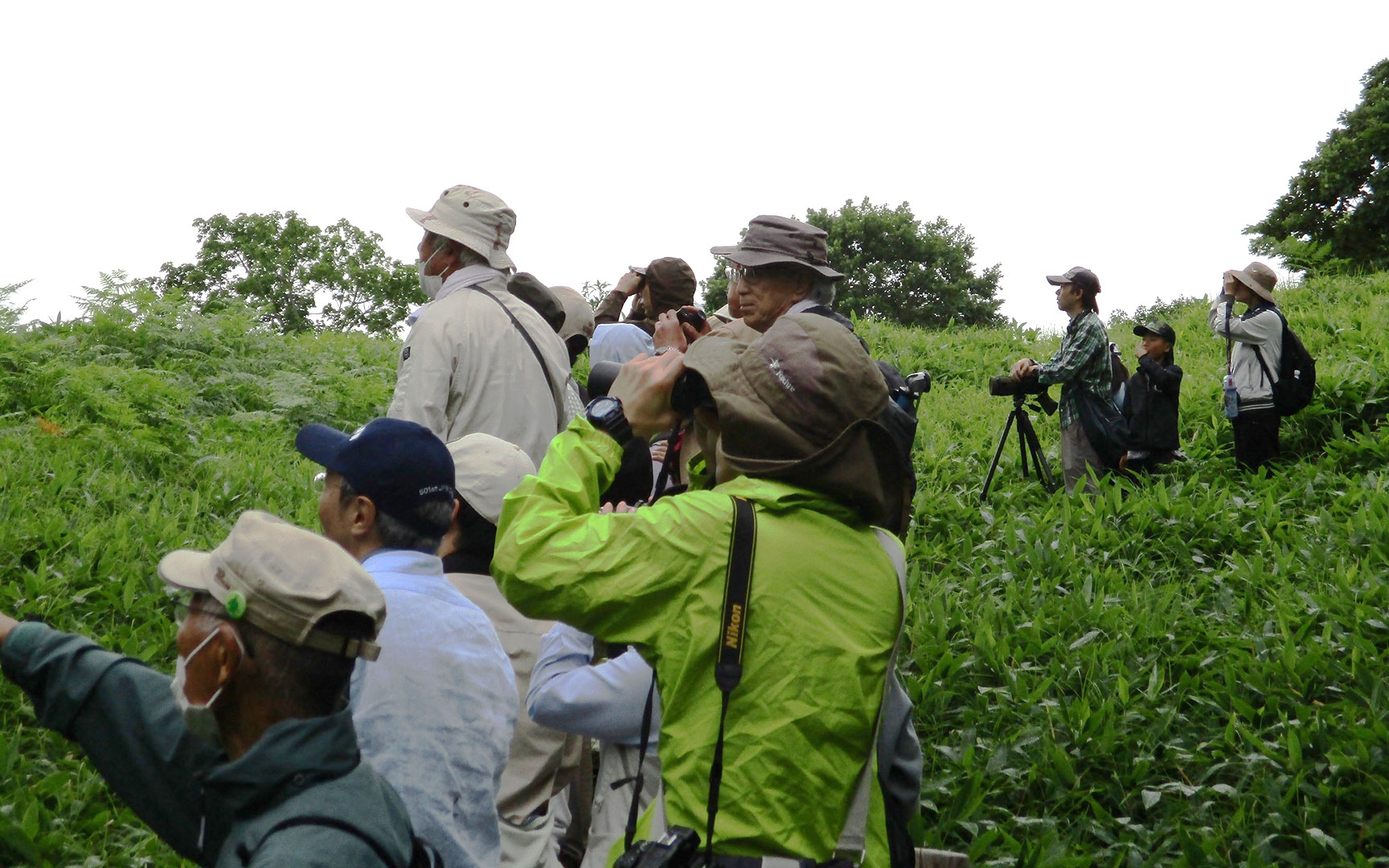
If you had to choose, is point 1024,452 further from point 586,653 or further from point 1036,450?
point 586,653

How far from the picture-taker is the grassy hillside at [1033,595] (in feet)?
15.5

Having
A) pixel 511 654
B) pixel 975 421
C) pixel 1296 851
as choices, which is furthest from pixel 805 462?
pixel 975 421

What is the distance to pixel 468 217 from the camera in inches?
180

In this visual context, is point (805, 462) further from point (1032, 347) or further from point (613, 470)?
point (1032, 347)

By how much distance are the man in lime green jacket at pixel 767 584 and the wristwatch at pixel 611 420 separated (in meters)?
0.10

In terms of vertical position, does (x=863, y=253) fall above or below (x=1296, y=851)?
above

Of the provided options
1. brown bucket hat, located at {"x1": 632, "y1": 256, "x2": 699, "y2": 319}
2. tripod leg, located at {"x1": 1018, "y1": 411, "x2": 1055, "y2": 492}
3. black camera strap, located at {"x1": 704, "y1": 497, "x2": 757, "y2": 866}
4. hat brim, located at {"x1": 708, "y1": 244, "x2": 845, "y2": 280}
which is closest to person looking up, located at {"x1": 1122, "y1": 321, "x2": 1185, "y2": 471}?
tripod leg, located at {"x1": 1018, "y1": 411, "x2": 1055, "y2": 492}

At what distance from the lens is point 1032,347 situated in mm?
14469

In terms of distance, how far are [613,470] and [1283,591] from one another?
5620 millimetres

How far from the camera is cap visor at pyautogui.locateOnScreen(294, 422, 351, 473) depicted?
2.74 meters

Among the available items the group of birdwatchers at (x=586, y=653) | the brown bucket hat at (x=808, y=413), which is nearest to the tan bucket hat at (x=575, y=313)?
the group of birdwatchers at (x=586, y=653)

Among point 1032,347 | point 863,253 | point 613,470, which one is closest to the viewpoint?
point 613,470

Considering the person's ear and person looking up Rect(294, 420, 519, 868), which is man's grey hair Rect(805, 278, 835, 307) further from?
the person's ear

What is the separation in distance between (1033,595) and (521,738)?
438 centimetres
